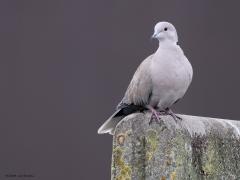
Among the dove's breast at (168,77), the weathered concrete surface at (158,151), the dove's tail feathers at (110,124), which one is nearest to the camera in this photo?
the weathered concrete surface at (158,151)

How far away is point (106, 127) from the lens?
2375 millimetres

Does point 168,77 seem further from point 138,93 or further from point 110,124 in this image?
point 110,124

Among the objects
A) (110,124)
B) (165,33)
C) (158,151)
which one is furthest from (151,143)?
(165,33)

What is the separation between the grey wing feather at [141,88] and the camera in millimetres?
2281

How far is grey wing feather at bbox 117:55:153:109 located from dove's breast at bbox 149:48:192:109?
22 millimetres

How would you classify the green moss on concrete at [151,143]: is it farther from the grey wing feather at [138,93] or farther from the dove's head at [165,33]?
the dove's head at [165,33]

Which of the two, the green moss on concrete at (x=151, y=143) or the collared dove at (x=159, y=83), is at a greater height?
the collared dove at (x=159, y=83)

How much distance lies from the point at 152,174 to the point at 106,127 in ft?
3.19

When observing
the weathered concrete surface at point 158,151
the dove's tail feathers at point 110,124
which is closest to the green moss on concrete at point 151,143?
the weathered concrete surface at point 158,151

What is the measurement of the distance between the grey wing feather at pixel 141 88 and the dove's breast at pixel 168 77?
2 cm

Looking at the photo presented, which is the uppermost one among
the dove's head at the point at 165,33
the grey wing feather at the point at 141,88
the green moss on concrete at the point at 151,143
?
the dove's head at the point at 165,33

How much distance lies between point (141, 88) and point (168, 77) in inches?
4.9

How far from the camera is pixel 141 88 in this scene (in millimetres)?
2297

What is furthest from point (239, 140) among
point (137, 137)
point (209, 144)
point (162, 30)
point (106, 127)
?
point (162, 30)
